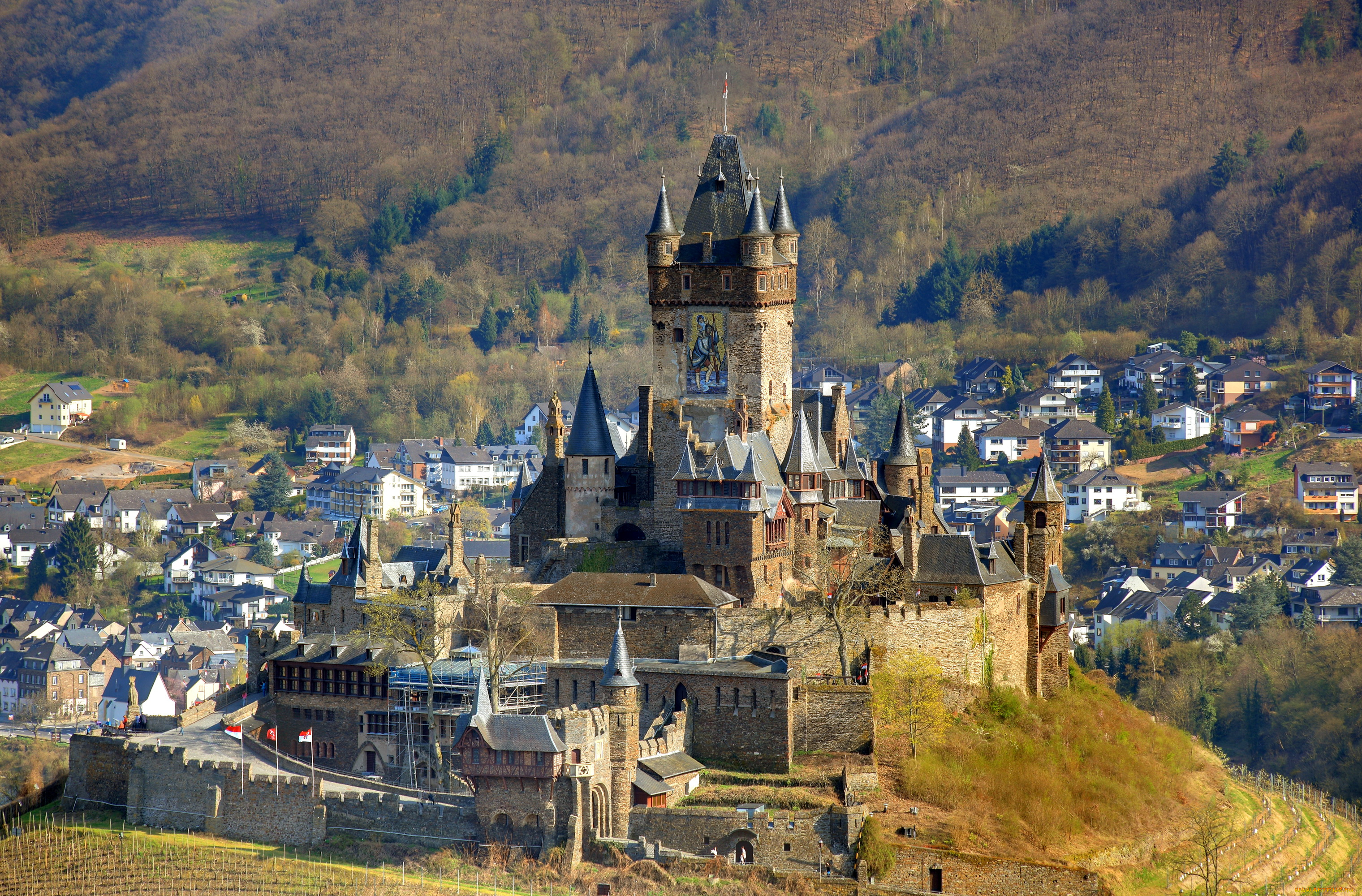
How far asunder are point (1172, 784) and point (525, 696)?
96.3ft

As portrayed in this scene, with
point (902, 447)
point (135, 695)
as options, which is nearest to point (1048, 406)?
point (135, 695)

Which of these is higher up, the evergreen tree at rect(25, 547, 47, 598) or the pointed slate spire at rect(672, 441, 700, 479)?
the pointed slate spire at rect(672, 441, 700, 479)

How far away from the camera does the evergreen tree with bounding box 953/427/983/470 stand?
601 feet

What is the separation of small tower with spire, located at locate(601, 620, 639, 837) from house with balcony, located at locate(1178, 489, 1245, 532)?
95478mm

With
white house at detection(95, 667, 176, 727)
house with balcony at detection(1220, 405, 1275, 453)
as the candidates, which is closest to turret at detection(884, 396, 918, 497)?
white house at detection(95, 667, 176, 727)

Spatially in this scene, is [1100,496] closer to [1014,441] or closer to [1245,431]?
[1014,441]

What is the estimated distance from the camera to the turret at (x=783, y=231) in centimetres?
9406

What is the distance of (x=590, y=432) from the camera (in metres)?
94.8

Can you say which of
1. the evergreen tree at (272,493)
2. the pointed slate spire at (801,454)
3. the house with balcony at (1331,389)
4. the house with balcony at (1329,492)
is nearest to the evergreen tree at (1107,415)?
the house with balcony at (1331,389)

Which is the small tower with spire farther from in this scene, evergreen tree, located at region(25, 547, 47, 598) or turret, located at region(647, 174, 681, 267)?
evergreen tree, located at region(25, 547, 47, 598)

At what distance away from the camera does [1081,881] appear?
79.4 meters

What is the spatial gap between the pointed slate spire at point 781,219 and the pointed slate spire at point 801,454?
8.24 metres

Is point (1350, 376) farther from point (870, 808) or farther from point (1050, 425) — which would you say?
point (870, 808)

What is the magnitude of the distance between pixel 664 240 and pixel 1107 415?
97314 millimetres
